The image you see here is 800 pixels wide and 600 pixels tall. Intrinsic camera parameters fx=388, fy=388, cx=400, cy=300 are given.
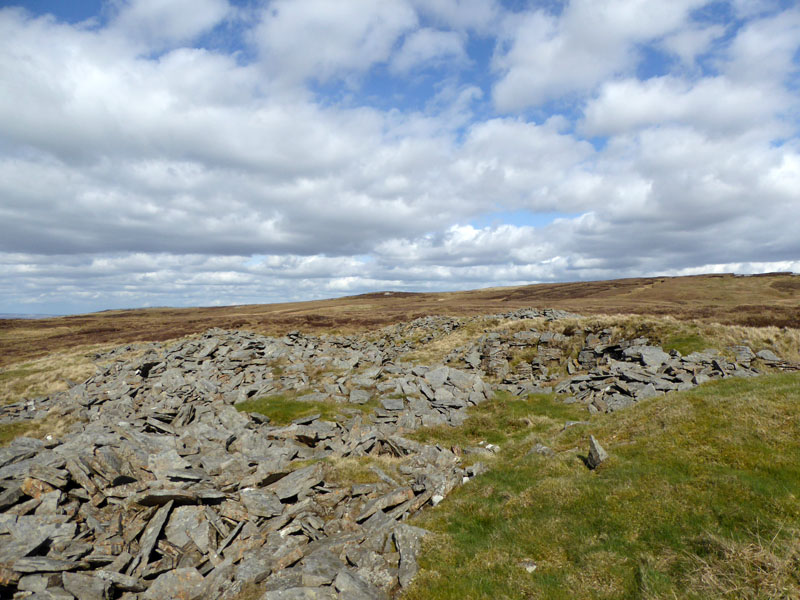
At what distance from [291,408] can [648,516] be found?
72.0 feet

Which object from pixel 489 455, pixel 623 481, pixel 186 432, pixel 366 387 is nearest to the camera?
pixel 623 481

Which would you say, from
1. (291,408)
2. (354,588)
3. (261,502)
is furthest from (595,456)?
(291,408)

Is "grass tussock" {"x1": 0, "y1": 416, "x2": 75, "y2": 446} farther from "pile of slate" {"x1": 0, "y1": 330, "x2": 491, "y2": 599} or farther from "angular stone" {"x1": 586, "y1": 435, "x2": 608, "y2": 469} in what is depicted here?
"angular stone" {"x1": 586, "y1": 435, "x2": 608, "y2": 469}

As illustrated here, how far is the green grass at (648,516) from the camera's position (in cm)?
830

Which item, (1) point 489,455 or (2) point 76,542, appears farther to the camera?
(1) point 489,455

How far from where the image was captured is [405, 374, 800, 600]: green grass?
327 inches

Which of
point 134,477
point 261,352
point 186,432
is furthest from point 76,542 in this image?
point 261,352

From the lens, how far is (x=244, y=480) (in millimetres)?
15711

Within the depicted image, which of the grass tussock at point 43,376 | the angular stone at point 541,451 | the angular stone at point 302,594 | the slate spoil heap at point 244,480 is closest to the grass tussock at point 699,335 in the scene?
the slate spoil heap at point 244,480

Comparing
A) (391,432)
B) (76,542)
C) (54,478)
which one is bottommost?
(391,432)

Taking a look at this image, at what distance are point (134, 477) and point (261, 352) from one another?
86.8 ft

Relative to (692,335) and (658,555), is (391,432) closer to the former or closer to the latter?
(658,555)

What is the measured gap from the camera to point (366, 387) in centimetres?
3145

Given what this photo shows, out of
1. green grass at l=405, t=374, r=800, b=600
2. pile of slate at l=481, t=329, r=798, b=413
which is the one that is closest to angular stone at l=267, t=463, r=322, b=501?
green grass at l=405, t=374, r=800, b=600
